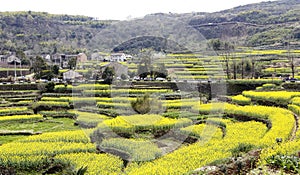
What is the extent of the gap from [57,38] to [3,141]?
232 ft

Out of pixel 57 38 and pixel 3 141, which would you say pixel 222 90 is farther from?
pixel 57 38

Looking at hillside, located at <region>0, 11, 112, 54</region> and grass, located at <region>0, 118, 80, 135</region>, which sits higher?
hillside, located at <region>0, 11, 112, 54</region>

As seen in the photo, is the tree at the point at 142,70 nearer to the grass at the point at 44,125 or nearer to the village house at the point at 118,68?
the village house at the point at 118,68

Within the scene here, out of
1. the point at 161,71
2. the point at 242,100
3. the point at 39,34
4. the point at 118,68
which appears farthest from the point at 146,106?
the point at 39,34

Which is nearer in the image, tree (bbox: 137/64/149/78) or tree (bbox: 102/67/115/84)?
tree (bbox: 102/67/115/84)

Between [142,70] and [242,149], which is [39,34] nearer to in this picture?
[142,70]

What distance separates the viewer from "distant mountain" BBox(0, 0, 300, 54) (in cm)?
1888

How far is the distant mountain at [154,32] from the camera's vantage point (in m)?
18.9

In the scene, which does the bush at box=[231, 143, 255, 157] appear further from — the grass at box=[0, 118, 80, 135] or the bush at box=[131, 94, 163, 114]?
the grass at box=[0, 118, 80, 135]

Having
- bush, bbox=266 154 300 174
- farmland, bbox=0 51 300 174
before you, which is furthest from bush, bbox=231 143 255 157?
bush, bbox=266 154 300 174

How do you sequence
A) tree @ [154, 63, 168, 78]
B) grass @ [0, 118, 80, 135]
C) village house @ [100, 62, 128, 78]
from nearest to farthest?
grass @ [0, 118, 80, 135] < village house @ [100, 62, 128, 78] < tree @ [154, 63, 168, 78]

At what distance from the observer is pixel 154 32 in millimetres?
20391

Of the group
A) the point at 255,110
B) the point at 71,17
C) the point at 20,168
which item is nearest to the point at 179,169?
the point at 20,168

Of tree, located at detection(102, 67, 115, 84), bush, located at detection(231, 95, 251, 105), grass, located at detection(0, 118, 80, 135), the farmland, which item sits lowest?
grass, located at detection(0, 118, 80, 135)
